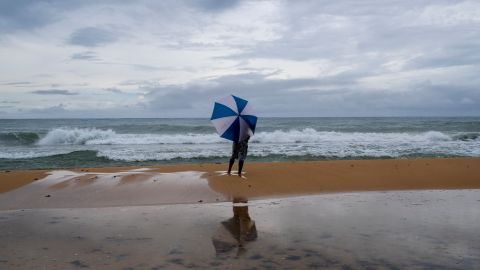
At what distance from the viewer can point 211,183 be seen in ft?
30.1

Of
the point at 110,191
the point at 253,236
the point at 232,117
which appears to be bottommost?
the point at 253,236

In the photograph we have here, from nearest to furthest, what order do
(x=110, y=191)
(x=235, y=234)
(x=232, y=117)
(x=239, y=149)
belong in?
(x=235, y=234), (x=110, y=191), (x=232, y=117), (x=239, y=149)

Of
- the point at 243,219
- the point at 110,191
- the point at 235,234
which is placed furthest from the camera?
the point at 110,191

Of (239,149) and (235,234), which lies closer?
(235,234)

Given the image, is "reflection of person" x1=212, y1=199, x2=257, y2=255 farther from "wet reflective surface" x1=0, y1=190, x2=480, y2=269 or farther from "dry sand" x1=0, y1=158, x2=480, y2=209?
"dry sand" x1=0, y1=158, x2=480, y2=209

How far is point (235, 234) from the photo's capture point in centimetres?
564

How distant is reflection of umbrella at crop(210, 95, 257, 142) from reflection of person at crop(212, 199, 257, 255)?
261 centimetres

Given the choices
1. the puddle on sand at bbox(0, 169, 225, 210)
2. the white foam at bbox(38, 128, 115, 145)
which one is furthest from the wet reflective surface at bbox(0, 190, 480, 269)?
the white foam at bbox(38, 128, 115, 145)

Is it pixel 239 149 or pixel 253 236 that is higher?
pixel 239 149

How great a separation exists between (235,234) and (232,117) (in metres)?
3.81

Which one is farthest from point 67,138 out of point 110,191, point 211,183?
point 211,183

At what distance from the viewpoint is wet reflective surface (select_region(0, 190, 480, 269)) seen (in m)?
4.59

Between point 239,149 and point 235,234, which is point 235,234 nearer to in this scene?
point 235,234

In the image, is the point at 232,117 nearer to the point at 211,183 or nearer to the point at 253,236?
the point at 211,183
